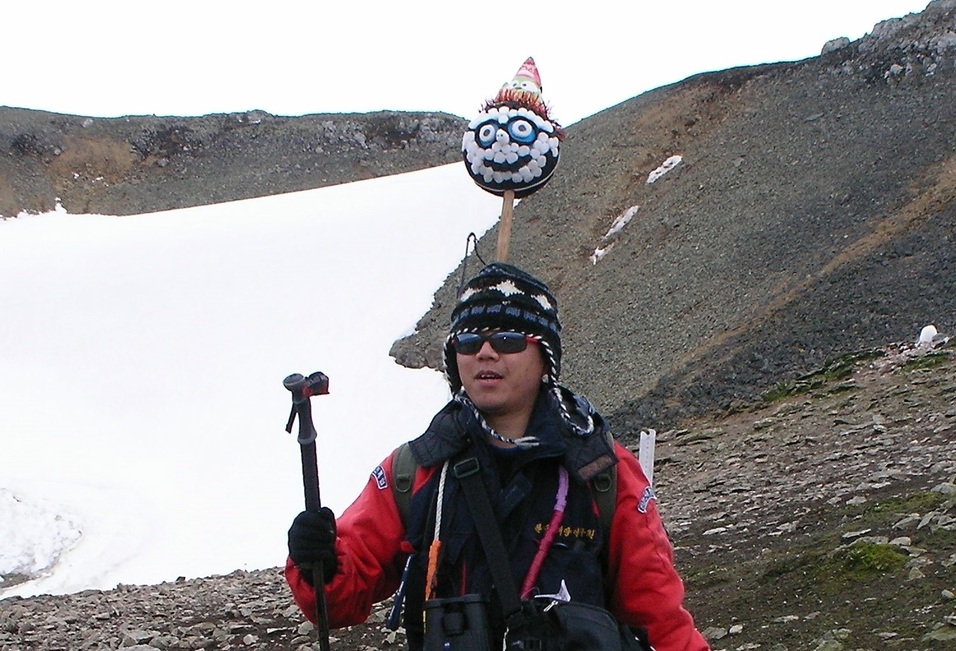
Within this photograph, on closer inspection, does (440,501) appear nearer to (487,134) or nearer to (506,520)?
(506,520)

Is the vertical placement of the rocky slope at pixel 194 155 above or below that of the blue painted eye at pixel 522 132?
above

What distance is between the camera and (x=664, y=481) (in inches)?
442

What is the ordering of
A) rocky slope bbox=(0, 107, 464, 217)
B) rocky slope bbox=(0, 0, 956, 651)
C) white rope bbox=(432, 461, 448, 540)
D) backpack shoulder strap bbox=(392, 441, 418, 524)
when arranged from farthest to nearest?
rocky slope bbox=(0, 107, 464, 217), rocky slope bbox=(0, 0, 956, 651), backpack shoulder strap bbox=(392, 441, 418, 524), white rope bbox=(432, 461, 448, 540)

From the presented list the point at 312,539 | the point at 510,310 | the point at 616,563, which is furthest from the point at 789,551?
the point at 312,539

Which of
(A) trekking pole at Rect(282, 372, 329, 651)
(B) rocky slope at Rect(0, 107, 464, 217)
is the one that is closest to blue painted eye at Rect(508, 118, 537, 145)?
(A) trekking pole at Rect(282, 372, 329, 651)

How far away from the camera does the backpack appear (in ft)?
10.0

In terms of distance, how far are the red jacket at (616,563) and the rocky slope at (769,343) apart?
218cm

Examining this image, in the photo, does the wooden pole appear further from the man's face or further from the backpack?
the backpack

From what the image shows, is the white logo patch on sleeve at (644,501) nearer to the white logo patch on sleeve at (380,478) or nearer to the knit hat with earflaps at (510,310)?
the knit hat with earflaps at (510,310)

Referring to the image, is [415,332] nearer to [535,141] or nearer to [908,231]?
[908,231]

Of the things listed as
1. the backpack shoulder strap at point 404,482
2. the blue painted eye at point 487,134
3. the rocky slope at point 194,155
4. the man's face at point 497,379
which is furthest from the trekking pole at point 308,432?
the rocky slope at point 194,155

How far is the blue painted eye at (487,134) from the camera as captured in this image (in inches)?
195

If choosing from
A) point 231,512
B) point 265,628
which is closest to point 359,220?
point 231,512

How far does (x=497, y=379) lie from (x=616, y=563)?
630mm
